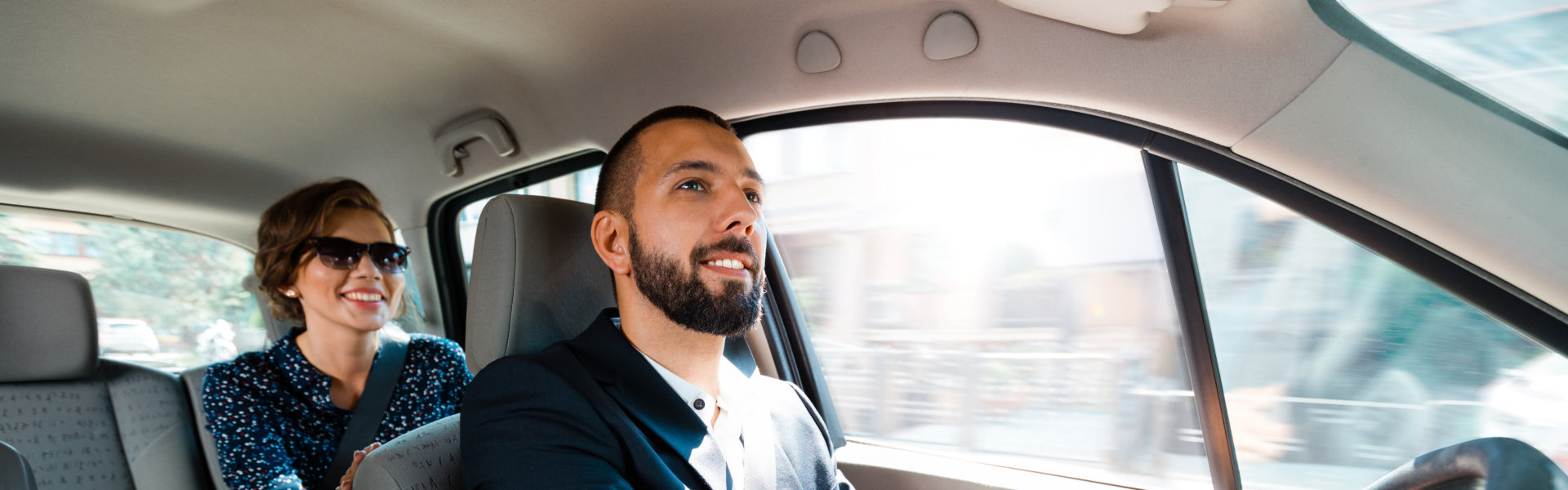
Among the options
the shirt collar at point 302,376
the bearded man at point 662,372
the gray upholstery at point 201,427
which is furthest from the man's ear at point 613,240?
the gray upholstery at point 201,427

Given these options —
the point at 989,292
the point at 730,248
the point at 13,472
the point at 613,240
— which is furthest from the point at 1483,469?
the point at 13,472

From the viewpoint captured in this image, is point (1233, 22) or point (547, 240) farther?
point (547, 240)

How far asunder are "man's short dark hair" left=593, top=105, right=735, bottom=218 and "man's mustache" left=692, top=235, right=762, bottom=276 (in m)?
0.20

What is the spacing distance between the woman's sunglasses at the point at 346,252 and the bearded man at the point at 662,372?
0.87m

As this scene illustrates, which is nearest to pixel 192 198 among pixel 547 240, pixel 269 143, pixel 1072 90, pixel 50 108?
pixel 269 143

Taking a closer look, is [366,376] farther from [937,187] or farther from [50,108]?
[937,187]

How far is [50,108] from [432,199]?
118 centimetres

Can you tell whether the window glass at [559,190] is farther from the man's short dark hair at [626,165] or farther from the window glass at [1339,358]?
the window glass at [1339,358]

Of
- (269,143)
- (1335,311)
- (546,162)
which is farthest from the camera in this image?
(269,143)

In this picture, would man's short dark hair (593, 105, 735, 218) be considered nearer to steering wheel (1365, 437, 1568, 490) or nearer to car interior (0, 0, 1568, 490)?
car interior (0, 0, 1568, 490)

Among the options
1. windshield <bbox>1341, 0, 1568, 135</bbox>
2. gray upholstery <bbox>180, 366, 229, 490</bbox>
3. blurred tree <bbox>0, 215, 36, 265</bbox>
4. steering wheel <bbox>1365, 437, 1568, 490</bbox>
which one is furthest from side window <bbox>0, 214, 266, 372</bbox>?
windshield <bbox>1341, 0, 1568, 135</bbox>

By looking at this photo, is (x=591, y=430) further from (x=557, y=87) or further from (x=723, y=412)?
(x=557, y=87)

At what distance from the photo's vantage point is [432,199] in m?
3.38

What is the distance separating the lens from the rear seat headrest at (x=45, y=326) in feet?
7.06
